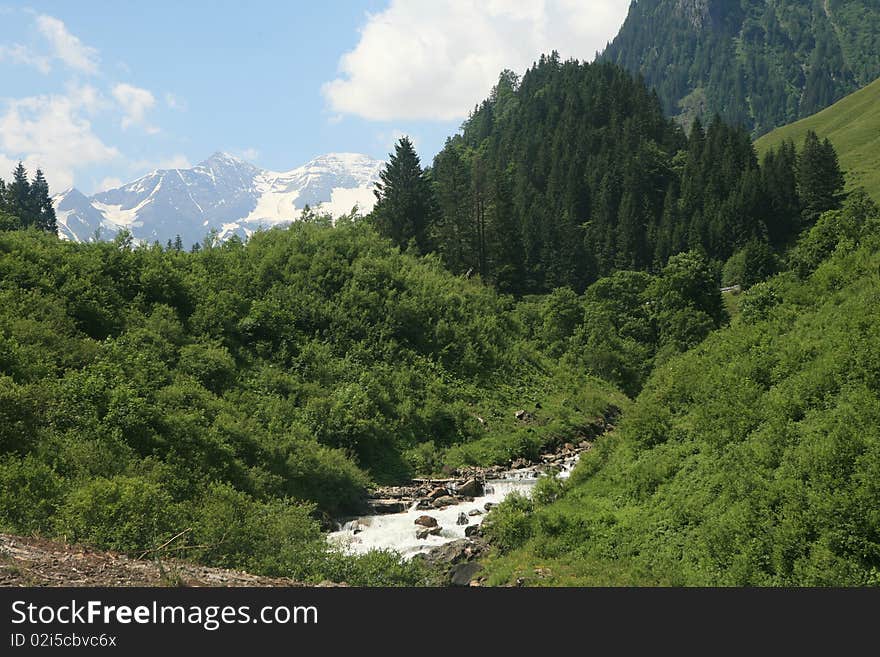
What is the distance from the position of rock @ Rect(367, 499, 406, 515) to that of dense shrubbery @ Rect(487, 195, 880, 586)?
660cm

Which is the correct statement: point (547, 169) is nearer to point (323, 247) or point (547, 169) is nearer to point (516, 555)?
point (323, 247)

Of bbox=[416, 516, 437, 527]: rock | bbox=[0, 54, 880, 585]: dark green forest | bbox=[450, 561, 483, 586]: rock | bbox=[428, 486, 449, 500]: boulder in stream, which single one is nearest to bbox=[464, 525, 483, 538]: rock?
bbox=[0, 54, 880, 585]: dark green forest

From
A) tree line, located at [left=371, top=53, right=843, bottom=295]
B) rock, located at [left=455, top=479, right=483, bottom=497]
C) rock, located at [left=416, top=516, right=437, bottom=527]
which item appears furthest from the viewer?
tree line, located at [left=371, top=53, right=843, bottom=295]

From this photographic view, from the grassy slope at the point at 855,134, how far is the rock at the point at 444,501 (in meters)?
108

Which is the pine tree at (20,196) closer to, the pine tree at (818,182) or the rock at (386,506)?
the rock at (386,506)

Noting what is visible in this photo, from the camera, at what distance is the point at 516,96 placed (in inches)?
7111

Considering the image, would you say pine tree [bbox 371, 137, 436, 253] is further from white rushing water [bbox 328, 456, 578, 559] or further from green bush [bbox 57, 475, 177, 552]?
green bush [bbox 57, 475, 177, 552]

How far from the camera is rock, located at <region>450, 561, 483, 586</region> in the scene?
65.6 ft

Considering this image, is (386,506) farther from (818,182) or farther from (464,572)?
(818,182)

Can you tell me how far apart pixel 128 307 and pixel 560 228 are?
79822 mm

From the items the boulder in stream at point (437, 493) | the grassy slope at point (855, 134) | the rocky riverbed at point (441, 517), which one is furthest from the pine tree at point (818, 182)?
the boulder in stream at point (437, 493)

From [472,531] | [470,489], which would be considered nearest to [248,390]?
[470,489]

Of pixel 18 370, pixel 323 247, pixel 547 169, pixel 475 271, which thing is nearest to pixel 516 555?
pixel 18 370

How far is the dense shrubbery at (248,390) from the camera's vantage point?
18.9 meters
